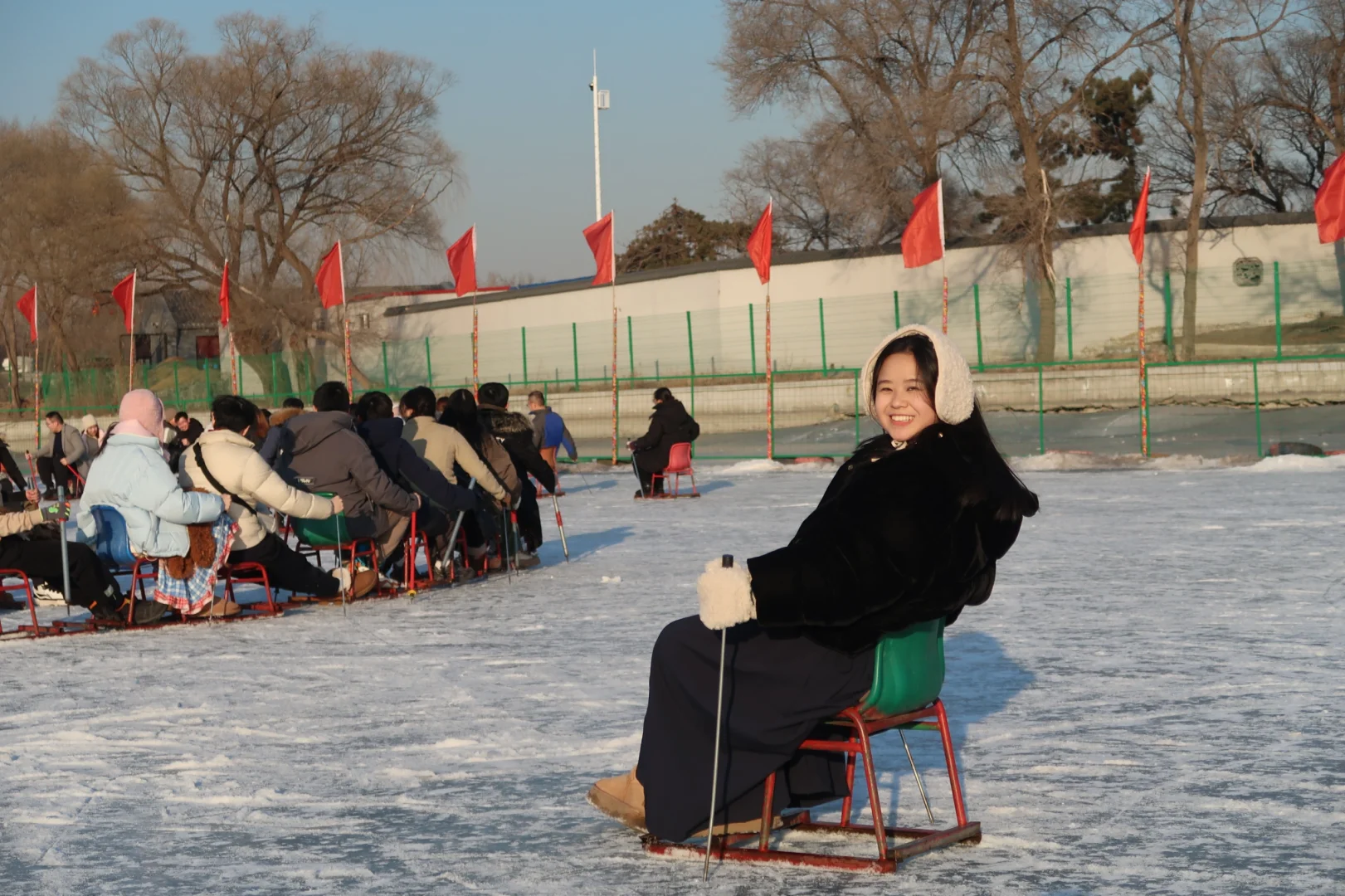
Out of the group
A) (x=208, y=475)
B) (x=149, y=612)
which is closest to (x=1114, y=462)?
(x=208, y=475)

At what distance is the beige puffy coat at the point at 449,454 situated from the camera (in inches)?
450

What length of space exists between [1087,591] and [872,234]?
98.8ft

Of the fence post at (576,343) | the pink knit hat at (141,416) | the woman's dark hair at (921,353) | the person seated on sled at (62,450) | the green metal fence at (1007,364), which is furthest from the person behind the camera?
the fence post at (576,343)

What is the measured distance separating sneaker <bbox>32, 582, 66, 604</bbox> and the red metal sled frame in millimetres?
6484

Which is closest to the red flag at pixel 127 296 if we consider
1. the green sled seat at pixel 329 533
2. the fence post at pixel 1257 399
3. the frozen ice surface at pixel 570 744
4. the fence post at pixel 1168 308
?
the green sled seat at pixel 329 533

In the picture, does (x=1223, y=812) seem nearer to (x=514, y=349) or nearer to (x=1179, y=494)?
(x=1179, y=494)

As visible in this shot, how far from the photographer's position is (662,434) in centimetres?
1914

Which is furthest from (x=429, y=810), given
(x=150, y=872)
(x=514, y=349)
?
(x=514, y=349)

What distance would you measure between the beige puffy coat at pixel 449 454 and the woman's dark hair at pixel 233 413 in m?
1.69

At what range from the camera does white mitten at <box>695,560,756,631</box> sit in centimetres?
381

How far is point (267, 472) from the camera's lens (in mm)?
9570

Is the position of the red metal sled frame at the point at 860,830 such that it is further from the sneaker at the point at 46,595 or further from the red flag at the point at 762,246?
the red flag at the point at 762,246

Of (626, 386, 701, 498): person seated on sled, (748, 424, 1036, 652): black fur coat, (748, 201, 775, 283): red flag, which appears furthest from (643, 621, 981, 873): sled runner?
(748, 201, 775, 283): red flag

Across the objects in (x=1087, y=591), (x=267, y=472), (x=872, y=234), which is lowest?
(x=1087, y=591)
